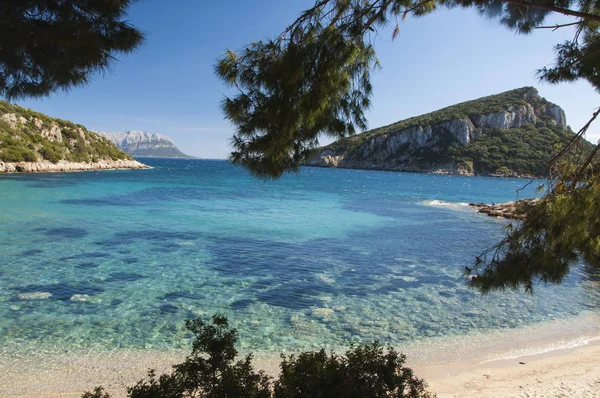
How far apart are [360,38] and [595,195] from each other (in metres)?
3.41

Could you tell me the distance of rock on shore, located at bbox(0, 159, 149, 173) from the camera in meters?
54.5

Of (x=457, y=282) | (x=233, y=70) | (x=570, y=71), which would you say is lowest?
(x=457, y=282)

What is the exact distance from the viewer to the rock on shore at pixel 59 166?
54.5 meters

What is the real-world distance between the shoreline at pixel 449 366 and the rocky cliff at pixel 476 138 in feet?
307

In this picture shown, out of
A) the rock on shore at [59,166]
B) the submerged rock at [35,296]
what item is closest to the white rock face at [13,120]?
the rock on shore at [59,166]

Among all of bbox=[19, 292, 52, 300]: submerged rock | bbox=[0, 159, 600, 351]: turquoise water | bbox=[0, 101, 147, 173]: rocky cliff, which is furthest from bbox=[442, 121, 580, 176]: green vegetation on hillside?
bbox=[0, 101, 147, 173]: rocky cliff

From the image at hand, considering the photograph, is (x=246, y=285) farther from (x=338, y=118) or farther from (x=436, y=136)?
(x=436, y=136)

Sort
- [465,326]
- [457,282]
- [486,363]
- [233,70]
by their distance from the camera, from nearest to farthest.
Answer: [233,70], [486,363], [465,326], [457,282]

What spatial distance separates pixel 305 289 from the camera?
1126 centimetres

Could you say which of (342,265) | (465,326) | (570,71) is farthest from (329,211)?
(570,71)

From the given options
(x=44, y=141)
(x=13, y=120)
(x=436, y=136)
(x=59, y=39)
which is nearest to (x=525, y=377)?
(x=59, y=39)

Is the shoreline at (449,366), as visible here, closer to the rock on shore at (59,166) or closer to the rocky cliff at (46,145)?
the rock on shore at (59,166)

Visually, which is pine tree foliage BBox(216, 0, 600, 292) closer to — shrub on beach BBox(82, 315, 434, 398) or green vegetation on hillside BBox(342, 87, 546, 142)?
shrub on beach BBox(82, 315, 434, 398)

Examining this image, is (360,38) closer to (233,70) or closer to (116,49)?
(233,70)
